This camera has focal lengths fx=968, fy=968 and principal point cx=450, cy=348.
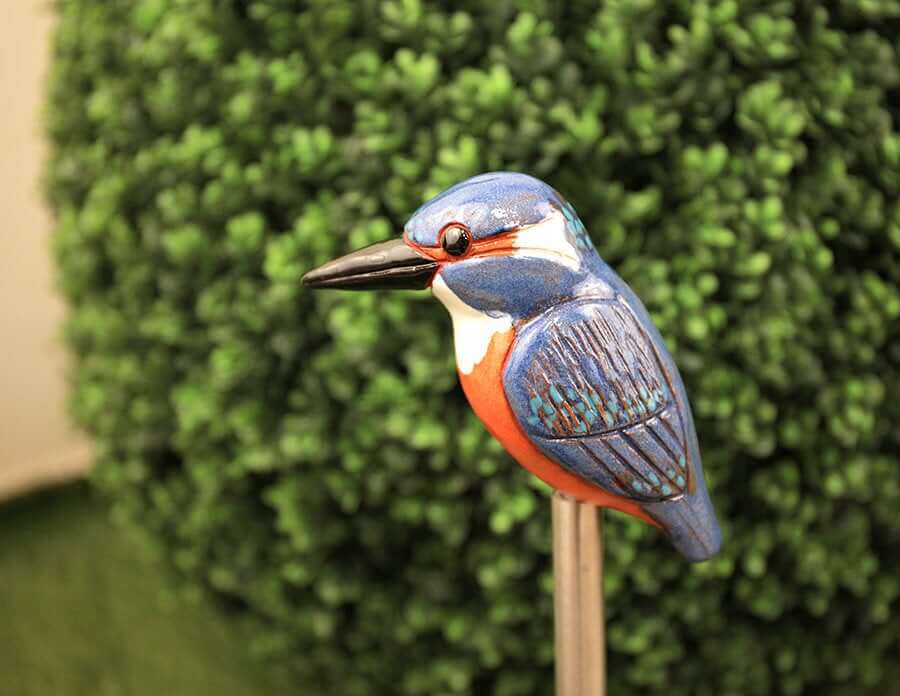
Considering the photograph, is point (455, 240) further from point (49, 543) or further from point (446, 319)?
point (49, 543)

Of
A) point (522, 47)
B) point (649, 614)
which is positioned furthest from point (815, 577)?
point (522, 47)

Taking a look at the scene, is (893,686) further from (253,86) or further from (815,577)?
(253,86)

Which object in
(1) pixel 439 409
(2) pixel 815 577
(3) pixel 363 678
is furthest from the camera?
(3) pixel 363 678

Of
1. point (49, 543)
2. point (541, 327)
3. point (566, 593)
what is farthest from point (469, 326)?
point (49, 543)

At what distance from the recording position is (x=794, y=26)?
1.33 m

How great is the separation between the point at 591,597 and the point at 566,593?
0.03 m

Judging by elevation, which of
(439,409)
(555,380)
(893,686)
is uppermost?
(555,380)

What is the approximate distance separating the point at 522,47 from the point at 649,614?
0.88m

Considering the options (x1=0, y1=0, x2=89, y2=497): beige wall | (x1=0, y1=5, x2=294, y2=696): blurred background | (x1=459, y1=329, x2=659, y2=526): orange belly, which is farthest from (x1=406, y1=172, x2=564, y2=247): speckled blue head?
(x1=0, y1=0, x2=89, y2=497): beige wall

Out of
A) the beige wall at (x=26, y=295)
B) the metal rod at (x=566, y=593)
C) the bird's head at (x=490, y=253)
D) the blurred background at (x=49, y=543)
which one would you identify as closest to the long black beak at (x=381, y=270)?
the bird's head at (x=490, y=253)

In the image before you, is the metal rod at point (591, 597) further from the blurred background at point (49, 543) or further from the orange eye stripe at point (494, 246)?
the blurred background at point (49, 543)

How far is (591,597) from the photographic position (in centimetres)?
111

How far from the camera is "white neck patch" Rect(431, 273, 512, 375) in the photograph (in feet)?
3.11

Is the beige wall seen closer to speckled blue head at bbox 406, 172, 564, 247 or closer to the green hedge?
the green hedge
